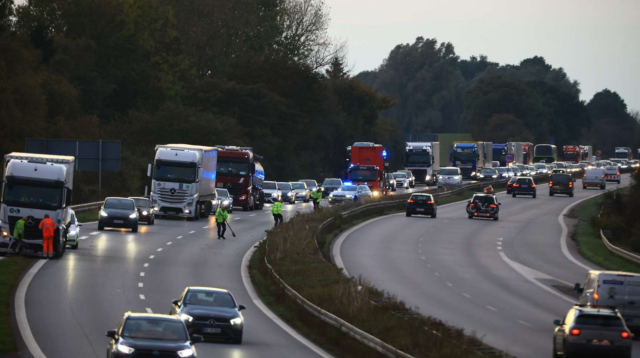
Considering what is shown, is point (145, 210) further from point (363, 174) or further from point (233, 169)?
point (363, 174)

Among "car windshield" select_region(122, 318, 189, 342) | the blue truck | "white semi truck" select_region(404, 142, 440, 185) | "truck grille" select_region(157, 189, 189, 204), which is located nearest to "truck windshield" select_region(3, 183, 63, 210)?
"truck grille" select_region(157, 189, 189, 204)

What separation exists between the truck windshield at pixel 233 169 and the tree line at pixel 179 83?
10.8 metres

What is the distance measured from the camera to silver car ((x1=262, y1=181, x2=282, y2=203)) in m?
76.9

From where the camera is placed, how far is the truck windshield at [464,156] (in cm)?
10212

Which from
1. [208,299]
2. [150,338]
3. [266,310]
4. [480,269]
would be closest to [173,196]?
[480,269]

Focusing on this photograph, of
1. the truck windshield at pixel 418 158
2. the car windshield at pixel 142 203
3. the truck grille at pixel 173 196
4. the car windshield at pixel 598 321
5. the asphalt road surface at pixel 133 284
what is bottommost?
the asphalt road surface at pixel 133 284

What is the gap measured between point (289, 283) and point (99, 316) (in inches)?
268

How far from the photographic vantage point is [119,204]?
160 ft

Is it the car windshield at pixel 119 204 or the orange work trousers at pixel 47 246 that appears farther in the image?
the car windshield at pixel 119 204

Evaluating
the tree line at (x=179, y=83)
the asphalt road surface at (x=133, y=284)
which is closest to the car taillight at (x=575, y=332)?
the asphalt road surface at (x=133, y=284)

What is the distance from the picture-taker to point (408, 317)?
2241cm

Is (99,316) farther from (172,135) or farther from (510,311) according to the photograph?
(172,135)

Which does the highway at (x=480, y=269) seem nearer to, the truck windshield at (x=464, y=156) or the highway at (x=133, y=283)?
the highway at (x=133, y=283)

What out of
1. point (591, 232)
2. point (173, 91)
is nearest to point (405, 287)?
point (591, 232)
